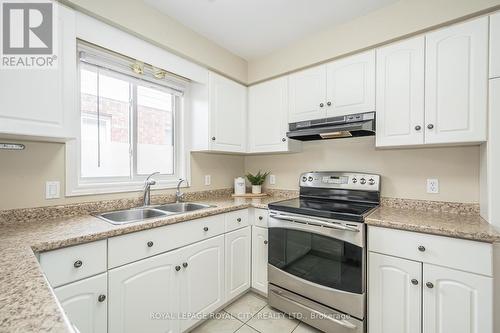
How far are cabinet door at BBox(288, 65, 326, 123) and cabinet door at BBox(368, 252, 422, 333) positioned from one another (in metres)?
1.28

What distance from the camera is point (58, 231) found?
117cm

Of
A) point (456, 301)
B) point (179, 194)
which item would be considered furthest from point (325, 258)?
point (179, 194)

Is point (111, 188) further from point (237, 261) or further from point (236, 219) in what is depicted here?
point (237, 261)

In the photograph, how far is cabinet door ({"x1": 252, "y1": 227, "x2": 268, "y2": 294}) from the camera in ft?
6.77

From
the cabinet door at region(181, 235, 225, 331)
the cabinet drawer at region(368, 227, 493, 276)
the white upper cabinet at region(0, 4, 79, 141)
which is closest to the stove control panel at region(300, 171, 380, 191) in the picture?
the cabinet drawer at region(368, 227, 493, 276)

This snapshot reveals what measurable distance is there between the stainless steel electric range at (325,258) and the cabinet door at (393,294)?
0.20 feet

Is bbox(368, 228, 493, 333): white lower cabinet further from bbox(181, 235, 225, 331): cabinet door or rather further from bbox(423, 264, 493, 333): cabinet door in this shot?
bbox(181, 235, 225, 331): cabinet door

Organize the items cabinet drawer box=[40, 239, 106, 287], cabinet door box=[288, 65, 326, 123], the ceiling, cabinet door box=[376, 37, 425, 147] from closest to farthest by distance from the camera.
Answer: cabinet drawer box=[40, 239, 106, 287], cabinet door box=[376, 37, 425, 147], the ceiling, cabinet door box=[288, 65, 326, 123]

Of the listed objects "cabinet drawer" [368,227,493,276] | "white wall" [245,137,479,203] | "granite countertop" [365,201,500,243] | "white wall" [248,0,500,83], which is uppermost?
"white wall" [248,0,500,83]

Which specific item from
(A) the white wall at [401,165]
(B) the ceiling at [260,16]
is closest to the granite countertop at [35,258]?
(A) the white wall at [401,165]

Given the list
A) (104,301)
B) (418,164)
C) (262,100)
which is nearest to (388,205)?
(418,164)

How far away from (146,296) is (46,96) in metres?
1.27

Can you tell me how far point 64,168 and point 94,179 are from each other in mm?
244

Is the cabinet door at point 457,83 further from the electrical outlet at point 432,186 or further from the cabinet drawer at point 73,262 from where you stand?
the cabinet drawer at point 73,262
